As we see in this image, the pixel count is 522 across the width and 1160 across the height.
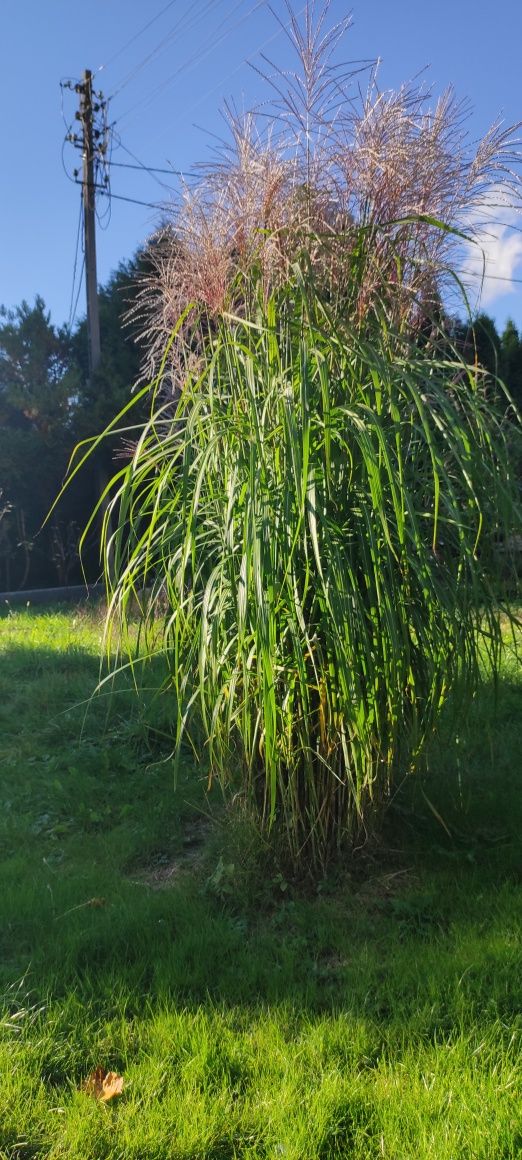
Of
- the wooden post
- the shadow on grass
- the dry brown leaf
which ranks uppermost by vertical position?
the wooden post

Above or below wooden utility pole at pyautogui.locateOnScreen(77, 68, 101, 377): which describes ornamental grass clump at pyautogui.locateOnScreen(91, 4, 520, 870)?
below

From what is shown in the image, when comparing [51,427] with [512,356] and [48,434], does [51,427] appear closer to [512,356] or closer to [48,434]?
[48,434]

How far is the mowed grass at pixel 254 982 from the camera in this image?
1.93 metres

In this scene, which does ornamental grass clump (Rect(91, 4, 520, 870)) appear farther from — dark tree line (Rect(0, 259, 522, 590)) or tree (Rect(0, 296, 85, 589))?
tree (Rect(0, 296, 85, 589))

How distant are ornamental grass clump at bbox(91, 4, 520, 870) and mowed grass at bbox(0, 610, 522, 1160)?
28 cm

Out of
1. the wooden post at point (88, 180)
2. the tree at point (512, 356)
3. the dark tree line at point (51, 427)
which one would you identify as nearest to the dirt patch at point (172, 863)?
the dark tree line at point (51, 427)

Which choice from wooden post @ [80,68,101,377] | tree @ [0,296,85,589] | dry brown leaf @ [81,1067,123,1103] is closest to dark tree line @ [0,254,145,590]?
tree @ [0,296,85,589]

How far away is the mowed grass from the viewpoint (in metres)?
1.93

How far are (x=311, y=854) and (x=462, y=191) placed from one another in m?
2.32

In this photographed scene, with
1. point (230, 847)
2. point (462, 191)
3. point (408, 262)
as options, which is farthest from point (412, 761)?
point (462, 191)

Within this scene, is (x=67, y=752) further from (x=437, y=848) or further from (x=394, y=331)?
(x=394, y=331)

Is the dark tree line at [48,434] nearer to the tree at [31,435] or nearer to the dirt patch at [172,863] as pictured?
the tree at [31,435]

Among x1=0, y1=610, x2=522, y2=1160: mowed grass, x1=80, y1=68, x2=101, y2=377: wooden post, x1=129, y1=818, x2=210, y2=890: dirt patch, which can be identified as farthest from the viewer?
x1=80, y1=68, x2=101, y2=377: wooden post

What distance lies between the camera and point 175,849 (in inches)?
133
